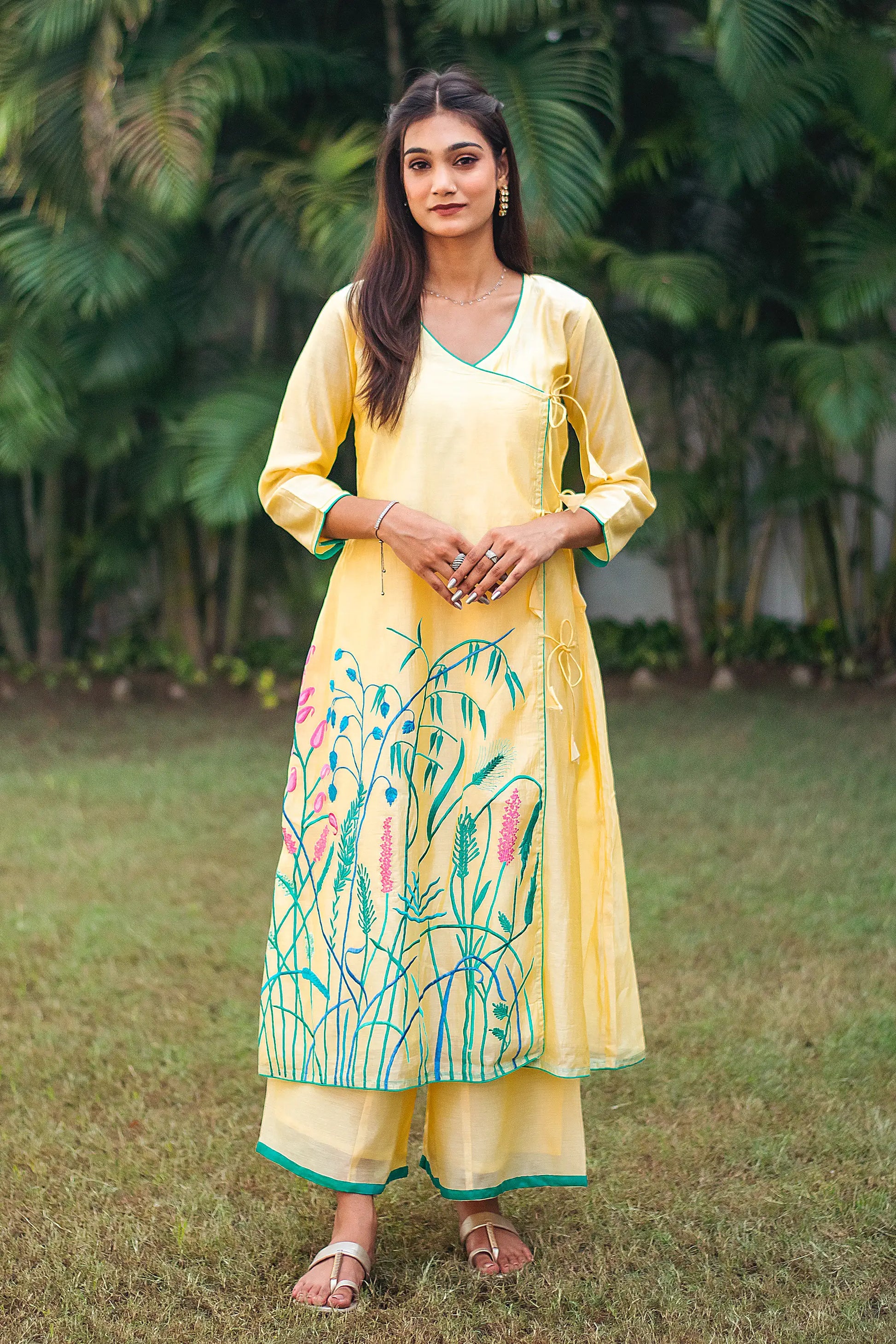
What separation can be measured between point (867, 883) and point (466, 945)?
221cm

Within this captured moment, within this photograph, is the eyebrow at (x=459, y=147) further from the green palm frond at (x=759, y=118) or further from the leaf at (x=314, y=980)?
the green palm frond at (x=759, y=118)

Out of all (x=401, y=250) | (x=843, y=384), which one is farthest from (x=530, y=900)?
(x=843, y=384)

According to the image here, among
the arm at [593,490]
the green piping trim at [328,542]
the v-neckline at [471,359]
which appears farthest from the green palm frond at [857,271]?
the green piping trim at [328,542]

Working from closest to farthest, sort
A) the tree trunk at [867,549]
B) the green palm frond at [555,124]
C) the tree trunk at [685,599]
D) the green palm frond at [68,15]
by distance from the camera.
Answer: the green palm frond at [555,124] → the green palm frond at [68,15] → the tree trunk at [867,549] → the tree trunk at [685,599]

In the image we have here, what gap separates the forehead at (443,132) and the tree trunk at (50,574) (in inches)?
209

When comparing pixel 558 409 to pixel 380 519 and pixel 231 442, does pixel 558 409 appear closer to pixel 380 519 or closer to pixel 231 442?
pixel 380 519

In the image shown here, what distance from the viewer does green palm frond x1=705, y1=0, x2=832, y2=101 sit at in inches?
211

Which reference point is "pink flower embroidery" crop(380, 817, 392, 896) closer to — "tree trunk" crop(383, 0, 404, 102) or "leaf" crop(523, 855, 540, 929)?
"leaf" crop(523, 855, 540, 929)

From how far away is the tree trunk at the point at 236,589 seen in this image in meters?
7.03

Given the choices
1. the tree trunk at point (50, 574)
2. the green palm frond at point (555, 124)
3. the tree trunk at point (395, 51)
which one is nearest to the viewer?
the green palm frond at point (555, 124)

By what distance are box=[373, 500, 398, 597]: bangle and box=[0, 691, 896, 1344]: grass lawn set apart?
1007 millimetres

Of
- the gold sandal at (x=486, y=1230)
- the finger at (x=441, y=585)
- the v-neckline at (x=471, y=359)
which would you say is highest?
the v-neckline at (x=471, y=359)

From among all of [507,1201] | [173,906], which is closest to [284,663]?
[173,906]

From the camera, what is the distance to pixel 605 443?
2.07 meters
